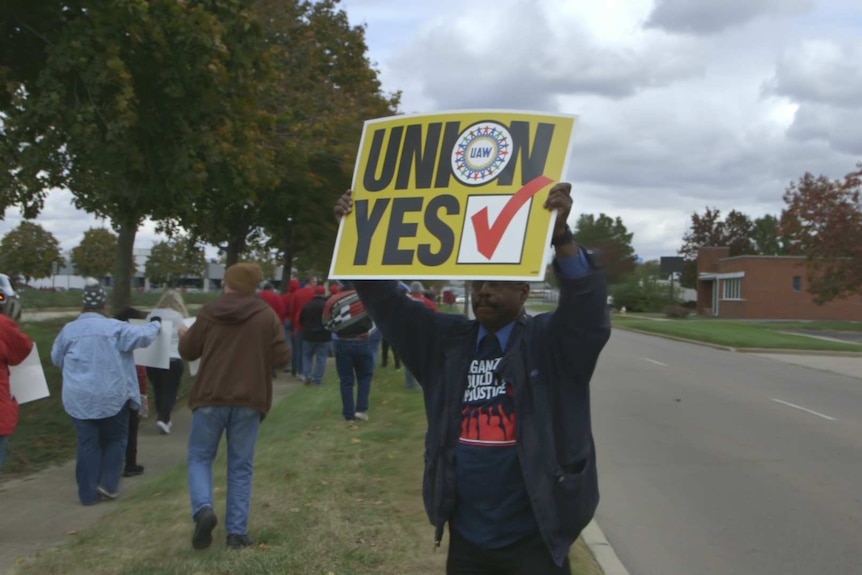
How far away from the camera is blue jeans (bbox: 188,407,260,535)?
5531 mm

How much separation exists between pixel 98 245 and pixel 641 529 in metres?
76.2

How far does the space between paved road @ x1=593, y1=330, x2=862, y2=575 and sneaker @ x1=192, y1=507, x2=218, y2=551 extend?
2678 millimetres

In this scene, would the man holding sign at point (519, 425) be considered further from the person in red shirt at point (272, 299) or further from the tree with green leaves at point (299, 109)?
the person in red shirt at point (272, 299)

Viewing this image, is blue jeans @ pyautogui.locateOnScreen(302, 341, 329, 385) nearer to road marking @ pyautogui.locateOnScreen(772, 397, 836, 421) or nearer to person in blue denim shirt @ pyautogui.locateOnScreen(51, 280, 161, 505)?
person in blue denim shirt @ pyautogui.locateOnScreen(51, 280, 161, 505)

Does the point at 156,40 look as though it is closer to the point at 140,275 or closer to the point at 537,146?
the point at 537,146

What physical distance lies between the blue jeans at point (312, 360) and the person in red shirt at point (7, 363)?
7.36 m

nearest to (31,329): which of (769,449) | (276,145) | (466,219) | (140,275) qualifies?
(276,145)

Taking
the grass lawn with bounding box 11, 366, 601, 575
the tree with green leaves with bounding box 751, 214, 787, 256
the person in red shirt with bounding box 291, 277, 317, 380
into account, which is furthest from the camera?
the tree with green leaves with bounding box 751, 214, 787, 256

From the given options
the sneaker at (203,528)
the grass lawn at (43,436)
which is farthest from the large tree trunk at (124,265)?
the sneaker at (203,528)

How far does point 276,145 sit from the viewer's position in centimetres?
1652

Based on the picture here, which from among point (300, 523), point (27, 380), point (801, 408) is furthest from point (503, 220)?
point (801, 408)

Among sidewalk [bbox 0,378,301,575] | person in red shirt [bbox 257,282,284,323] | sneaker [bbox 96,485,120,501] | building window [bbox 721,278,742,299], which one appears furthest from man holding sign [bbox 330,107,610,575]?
building window [bbox 721,278,742,299]

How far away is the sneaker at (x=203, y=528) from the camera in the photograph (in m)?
5.34

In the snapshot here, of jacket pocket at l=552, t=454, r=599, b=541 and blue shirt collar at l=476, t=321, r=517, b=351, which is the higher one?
blue shirt collar at l=476, t=321, r=517, b=351
